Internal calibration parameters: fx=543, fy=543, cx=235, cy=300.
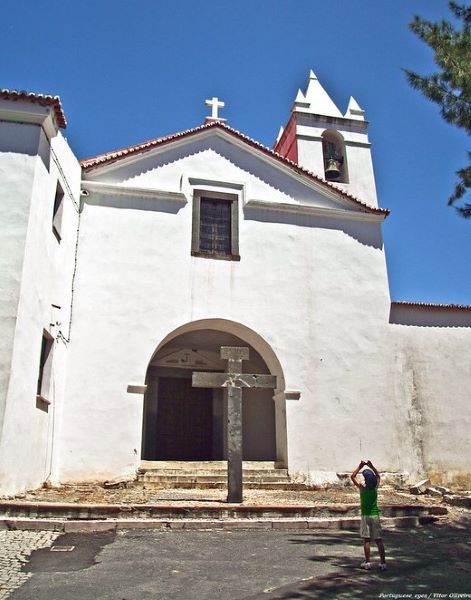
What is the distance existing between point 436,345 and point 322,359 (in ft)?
9.44

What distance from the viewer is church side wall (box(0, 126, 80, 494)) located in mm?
7820

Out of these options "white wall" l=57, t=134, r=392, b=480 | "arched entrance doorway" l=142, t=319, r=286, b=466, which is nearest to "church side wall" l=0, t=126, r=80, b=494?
"white wall" l=57, t=134, r=392, b=480

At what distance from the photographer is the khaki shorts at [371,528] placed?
5105 mm

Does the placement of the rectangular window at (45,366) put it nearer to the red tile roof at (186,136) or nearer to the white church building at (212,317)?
the white church building at (212,317)

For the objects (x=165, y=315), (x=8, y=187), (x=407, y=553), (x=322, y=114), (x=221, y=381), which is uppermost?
(x=322, y=114)

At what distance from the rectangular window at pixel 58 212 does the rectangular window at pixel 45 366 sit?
6.24 feet

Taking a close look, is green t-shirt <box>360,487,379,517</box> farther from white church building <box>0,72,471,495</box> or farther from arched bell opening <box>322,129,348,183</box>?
arched bell opening <box>322,129,348,183</box>

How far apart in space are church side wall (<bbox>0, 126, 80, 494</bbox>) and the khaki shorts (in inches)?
195

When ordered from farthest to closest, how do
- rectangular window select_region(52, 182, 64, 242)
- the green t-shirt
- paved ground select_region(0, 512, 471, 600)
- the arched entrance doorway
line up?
the arched entrance doorway
rectangular window select_region(52, 182, 64, 242)
the green t-shirt
paved ground select_region(0, 512, 471, 600)

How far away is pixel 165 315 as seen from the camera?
37.0ft

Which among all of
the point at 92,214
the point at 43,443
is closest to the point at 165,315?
the point at 92,214

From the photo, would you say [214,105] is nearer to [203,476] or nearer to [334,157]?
[334,157]

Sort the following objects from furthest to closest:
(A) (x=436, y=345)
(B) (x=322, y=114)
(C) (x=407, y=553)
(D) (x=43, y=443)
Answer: (B) (x=322, y=114)
(A) (x=436, y=345)
(D) (x=43, y=443)
(C) (x=407, y=553)

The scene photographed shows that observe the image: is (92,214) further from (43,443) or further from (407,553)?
(407,553)
